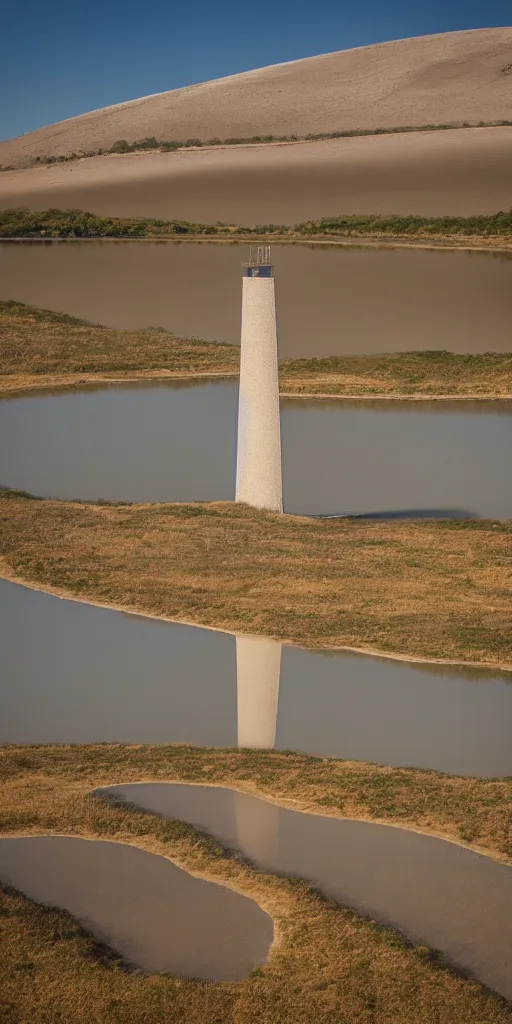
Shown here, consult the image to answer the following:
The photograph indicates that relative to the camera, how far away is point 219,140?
77.2 metres

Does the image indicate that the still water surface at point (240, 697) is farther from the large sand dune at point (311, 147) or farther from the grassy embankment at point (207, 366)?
the large sand dune at point (311, 147)

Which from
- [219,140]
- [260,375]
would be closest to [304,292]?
[260,375]

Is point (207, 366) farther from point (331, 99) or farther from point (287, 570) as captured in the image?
point (331, 99)

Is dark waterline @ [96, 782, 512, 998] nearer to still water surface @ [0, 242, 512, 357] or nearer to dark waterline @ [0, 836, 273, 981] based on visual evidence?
dark waterline @ [0, 836, 273, 981]

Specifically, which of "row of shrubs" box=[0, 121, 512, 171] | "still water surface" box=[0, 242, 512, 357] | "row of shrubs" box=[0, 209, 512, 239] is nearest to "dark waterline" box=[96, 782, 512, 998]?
"still water surface" box=[0, 242, 512, 357]

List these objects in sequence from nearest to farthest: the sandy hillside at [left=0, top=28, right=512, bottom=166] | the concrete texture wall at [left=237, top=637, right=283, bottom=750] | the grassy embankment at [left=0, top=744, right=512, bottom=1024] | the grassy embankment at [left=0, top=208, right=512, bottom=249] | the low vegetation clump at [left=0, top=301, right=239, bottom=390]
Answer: the grassy embankment at [left=0, top=744, right=512, bottom=1024]
the concrete texture wall at [left=237, top=637, right=283, bottom=750]
the low vegetation clump at [left=0, top=301, right=239, bottom=390]
the grassy embankment at [left=0, top=208, right=512, bottom=249]
the sandy hillside at [left=0, top=28, right=512, bottom=166]

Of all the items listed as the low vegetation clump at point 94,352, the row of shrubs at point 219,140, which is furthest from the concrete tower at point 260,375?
the row of shrubs at point 219,140

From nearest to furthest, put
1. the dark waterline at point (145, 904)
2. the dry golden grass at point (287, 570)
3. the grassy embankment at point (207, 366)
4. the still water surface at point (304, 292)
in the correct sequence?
1. the dark waterline at point (145, 904)
2. the dry golden grass at point (287, 570)
3. the grassy embankment at point (207, 366)
4. the still water surface at point (304, 292)

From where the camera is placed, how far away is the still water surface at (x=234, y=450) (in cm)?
1908

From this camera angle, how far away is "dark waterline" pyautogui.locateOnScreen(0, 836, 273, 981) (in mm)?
8148

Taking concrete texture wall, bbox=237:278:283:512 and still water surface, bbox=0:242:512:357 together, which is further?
still water surface, bbox=0:242:512:357

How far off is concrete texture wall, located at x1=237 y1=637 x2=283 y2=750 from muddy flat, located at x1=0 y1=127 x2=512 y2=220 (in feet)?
124

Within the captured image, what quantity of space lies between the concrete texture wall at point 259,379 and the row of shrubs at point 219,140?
185 feet

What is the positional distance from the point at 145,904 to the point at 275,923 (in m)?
0.84
